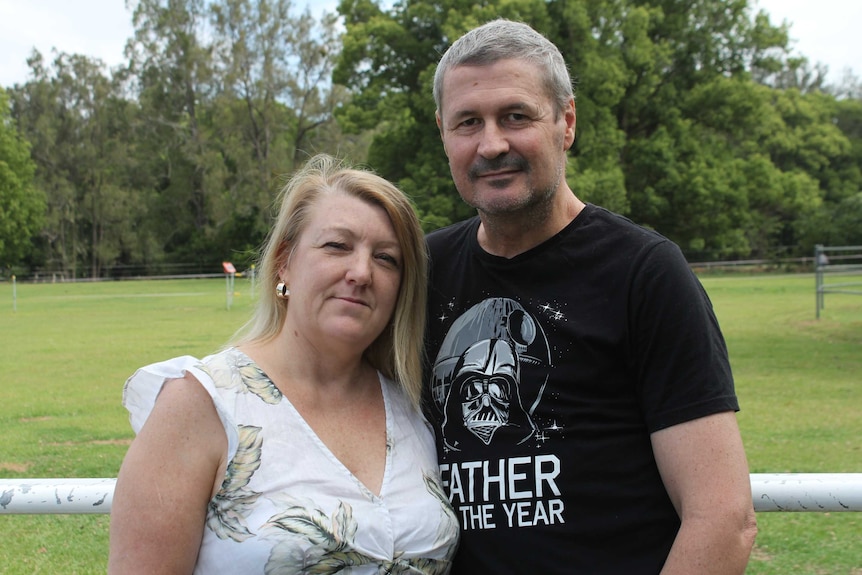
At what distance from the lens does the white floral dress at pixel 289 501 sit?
1.79m

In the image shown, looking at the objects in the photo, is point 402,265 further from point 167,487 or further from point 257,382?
point 167,487

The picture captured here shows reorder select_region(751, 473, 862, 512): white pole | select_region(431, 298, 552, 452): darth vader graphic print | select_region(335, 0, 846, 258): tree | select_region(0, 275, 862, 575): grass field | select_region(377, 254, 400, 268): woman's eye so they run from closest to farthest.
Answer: select_region(751, 473, 862, 512): white pole
select_region(431, 298, 552, 452): darth vader graphic print
select_region(377, 254, 400, 268): woman's eye
select_region(0, 275, 862, 575): grass field
select_region(335, 0, 846, 258): tree

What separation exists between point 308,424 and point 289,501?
0.21 meters

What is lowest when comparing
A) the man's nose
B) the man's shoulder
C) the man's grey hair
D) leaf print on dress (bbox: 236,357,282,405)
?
leaf print on dress (bbox: 236,357,282,405)

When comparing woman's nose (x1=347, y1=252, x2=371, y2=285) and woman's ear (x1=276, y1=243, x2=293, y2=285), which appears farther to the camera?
woman's ear (x1=276, y1=243, x2=293, y2=285)

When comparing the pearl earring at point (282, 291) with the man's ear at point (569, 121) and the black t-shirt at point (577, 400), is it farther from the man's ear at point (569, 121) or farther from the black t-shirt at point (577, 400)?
the man's ear at point (569, 121)

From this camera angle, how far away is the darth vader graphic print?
6.67 ft

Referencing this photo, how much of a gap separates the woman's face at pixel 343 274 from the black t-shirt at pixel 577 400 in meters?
0.27

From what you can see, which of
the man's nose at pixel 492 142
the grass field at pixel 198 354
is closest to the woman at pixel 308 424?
the man's nose at pixel 492 142

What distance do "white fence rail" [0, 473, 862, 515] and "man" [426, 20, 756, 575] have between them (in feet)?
0.49

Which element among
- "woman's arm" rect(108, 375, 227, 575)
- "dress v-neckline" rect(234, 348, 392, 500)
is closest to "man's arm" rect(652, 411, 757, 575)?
"dress v-neckline" rect(234, 348, 392, 500)

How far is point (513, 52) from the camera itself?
2051 millimetres

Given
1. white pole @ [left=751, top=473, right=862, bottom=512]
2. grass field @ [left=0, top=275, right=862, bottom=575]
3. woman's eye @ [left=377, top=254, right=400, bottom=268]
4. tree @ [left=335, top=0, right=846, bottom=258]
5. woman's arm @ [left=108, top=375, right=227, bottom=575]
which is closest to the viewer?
woman's arm @ [left=108, top=375, right=227, bottom=575]

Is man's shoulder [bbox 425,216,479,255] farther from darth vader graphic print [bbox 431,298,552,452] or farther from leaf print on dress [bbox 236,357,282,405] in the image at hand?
leaf print on dress [bbox 236,357,282,405]
